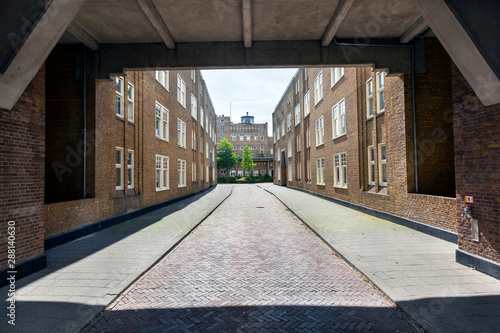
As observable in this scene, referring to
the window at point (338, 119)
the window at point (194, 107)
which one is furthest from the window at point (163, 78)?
the window at point (338, 119)

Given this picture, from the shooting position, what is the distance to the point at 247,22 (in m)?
7.34

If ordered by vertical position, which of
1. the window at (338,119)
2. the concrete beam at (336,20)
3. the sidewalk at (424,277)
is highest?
the concrete beam at (336,20)

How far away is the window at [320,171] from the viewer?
65.9 feet

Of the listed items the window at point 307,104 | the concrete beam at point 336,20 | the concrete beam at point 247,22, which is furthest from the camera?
the window at point 307,104

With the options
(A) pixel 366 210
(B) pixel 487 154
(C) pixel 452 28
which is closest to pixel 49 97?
(C) pixel 452 28

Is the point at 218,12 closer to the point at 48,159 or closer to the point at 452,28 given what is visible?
the point at 452,28

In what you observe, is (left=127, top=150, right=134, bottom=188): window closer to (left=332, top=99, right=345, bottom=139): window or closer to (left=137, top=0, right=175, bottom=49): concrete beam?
(left=137, top=0, right=175, bottom=49): concrete beam

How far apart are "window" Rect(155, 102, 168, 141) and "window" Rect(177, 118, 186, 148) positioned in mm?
2954

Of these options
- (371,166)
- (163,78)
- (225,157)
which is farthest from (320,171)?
(225,157)

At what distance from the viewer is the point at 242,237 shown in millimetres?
8445

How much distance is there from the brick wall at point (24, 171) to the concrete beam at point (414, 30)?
34.1ft

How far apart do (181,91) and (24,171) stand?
16787mm

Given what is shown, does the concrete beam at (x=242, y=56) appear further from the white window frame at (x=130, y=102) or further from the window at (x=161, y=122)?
the window at (x=161, y=122)

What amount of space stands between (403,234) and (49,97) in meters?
12.7
